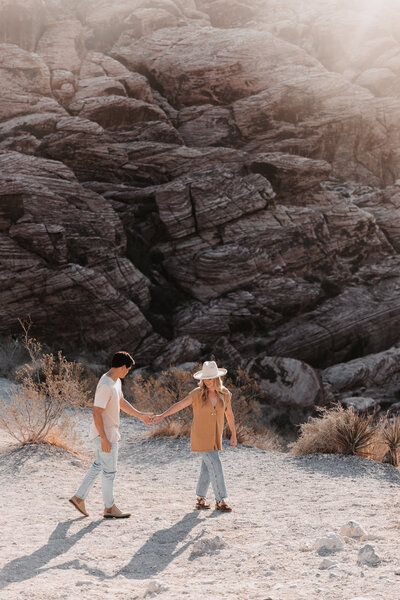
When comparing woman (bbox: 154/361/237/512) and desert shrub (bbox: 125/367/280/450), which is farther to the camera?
desert shrub (bbox: 125/367/280/450)

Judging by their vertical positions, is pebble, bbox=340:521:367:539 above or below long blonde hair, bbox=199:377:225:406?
below

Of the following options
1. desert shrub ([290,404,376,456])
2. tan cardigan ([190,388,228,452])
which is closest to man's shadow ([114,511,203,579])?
tan cardigan ([190,388,228,452])

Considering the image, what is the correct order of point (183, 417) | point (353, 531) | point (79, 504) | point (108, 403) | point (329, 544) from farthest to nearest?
point (183, 417) < point (79, 504) < point (108, 403) < point (353, 531) < point (329, 544)

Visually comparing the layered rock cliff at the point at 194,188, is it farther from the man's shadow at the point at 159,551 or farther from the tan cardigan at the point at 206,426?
the man's shadow at the point at 159,551

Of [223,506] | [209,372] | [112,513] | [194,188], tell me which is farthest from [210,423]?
[194,188]

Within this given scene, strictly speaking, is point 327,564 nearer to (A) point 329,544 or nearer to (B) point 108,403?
(A) point 329,544

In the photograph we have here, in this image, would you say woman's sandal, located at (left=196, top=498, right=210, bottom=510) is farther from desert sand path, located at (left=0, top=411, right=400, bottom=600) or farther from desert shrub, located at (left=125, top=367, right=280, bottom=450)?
desert shrub, located at (left=125, top=367, right=280, bottom=450)

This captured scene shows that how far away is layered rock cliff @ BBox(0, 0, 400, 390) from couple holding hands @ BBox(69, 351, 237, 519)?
37.0ft

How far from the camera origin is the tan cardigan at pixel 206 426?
5578mm

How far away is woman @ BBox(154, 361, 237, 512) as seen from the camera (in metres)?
5.59

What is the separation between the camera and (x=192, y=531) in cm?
517

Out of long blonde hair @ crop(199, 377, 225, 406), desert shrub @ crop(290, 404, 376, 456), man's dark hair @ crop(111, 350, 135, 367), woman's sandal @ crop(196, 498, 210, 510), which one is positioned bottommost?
desert shrub @ crop(290, 404, 376, 456)

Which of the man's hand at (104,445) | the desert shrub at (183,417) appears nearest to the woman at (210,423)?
the man's hand at (104,445)

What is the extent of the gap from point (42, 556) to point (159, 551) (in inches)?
38.3
